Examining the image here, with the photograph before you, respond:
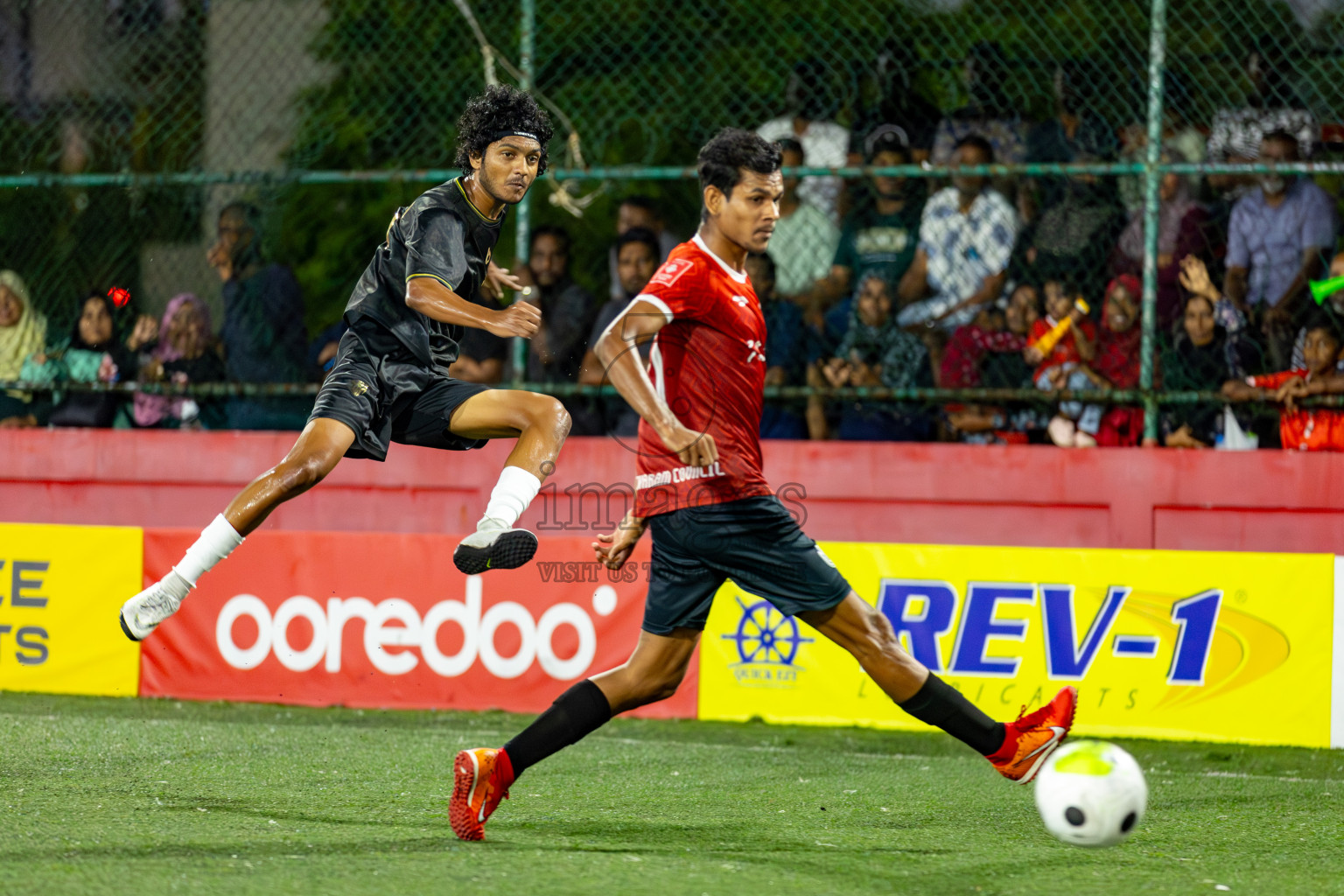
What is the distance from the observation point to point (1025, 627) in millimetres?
8148

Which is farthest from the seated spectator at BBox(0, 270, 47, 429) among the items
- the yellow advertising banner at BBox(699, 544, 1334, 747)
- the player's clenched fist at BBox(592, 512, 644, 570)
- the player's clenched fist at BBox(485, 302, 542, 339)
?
the player's clenched fist at BBox(592, 512, 644, 570)

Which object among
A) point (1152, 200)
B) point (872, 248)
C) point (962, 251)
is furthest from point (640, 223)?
point (1152, 200)

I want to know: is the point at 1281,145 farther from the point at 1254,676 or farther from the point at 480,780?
the point at 480,780

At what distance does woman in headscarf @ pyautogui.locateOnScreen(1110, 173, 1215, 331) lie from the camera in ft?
29.2

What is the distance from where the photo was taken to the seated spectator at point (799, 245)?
9.45 m

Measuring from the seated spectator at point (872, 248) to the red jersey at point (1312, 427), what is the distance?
2.08 m

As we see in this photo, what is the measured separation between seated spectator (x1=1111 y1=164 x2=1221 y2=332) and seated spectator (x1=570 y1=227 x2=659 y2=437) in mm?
2728

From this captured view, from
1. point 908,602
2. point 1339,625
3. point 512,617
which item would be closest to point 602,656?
point 512,617

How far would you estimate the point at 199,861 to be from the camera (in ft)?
14.6

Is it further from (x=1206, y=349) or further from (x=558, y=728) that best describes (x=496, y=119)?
(x=1206, y=349)

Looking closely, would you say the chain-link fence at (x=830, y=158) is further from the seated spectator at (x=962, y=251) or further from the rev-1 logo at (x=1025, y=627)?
the rev-1 logo at (x=1025, y=627)

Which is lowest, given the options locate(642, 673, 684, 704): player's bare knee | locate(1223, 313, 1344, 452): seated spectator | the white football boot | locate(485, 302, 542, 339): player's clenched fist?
locate(642, 673, 684, 704): player's bare knee

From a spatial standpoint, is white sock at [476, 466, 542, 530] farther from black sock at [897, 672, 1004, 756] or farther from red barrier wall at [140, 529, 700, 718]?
red barrier wall at [140, 529, 700, 718]

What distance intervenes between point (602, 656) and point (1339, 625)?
3754 mm
